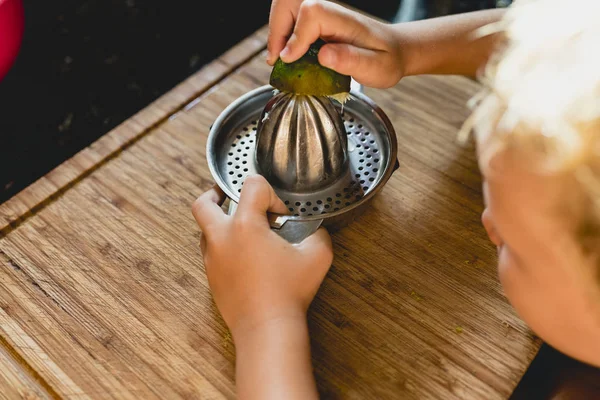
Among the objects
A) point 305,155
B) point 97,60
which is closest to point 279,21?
point 305,155

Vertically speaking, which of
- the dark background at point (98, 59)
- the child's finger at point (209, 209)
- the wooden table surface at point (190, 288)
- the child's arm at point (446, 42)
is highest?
the child's arm at point (446, 42)

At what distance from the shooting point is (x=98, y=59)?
1.12m

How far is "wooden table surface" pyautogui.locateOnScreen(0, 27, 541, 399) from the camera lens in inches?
22.9

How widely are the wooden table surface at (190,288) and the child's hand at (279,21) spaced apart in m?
0.21

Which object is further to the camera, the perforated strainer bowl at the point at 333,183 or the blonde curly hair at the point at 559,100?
the perforated strainer bowl at the point at 333,183

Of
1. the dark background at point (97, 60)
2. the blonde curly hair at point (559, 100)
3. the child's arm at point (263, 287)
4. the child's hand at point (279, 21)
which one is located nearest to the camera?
the blonde curly hair at point (559, 100)

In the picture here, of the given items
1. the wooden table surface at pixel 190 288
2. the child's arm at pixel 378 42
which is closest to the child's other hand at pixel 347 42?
the child's arm at pixel 378 42

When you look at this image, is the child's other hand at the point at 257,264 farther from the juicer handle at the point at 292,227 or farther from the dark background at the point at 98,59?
the dark background at the point at 98,59

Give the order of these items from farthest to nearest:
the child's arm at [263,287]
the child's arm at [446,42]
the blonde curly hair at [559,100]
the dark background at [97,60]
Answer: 1. the dark background at [97,60]
2. the child's arm at [446,42]
3. the child's arm at [263,287]
4. the blonde curly hair at [559,100]

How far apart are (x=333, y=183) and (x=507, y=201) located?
1.00 feet

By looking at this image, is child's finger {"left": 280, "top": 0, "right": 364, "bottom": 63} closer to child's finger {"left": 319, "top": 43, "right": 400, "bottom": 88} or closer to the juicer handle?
child's finger {"left": 319, "top": 43, "right": 400, "bottom": 88}

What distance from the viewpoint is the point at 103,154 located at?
775 millimetres

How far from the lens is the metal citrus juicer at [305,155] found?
2.29ft

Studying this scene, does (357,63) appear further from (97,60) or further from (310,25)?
(97,60)
